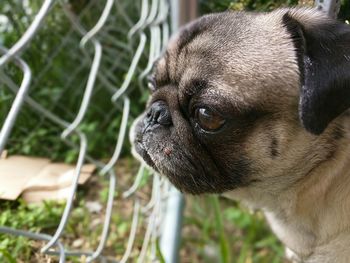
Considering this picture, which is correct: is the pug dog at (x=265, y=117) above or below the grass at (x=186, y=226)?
above

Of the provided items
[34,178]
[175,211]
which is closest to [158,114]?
[34,178]

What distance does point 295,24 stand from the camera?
3.36 ft

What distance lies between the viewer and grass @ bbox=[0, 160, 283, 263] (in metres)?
1.10

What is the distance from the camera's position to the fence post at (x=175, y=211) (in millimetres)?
1590

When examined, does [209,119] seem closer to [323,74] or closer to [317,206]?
[323,74]

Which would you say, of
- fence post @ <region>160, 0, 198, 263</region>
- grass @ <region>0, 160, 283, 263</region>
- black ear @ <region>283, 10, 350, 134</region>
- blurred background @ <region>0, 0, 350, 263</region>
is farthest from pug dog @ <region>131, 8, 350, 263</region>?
fence post @ <region>160, 0, 198, 263</region>

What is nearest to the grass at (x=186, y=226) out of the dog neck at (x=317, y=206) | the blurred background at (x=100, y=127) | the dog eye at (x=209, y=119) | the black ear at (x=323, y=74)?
the blurred background at (x=100, y=127)

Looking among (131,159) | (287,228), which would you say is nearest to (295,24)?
(287,228)

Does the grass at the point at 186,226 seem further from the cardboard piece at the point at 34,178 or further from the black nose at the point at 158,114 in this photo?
the black nose at the point at 158,114

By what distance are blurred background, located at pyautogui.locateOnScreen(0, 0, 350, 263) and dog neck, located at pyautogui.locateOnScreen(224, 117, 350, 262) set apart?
0.42 m

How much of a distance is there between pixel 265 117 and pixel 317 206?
28 cm

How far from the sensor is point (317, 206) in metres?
1.11

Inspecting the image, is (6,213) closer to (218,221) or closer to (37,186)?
(37,186)

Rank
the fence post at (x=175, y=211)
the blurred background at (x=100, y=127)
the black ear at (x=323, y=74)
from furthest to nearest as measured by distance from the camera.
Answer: the fence post at (x=175, y=211) → the blurred background at (x=100, y=127) → the black ear at (x=323, y=74)
